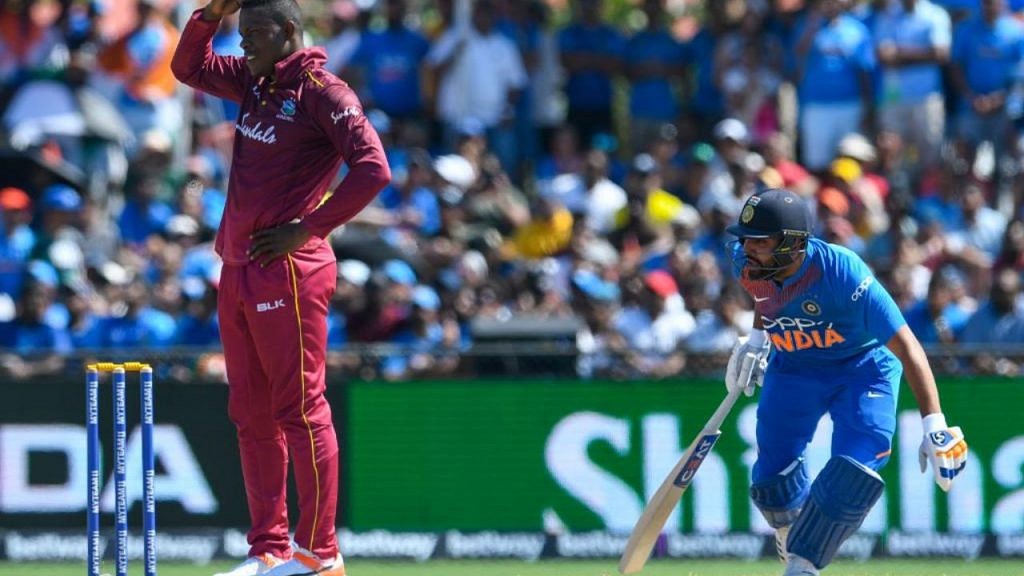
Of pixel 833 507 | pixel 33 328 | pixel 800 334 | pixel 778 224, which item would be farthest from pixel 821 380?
pixel 33 328

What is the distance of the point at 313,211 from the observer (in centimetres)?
738

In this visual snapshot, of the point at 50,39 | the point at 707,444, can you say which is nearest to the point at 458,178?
the point at 50,39

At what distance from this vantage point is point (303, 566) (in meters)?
7.45

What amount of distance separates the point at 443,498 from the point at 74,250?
4032mm

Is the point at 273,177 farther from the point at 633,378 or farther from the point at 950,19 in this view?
the point at 950,19

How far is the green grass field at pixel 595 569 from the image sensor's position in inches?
386

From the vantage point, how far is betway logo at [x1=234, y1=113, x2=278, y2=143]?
24.5ft

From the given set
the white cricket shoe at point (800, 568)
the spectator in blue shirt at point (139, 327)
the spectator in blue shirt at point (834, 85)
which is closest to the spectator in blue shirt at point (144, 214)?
the spectator in blue shirt at point (139, 327)

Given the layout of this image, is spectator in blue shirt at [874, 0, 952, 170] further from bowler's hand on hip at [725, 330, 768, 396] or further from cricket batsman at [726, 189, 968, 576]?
cricket batsman at [726, 189, 968, 576]

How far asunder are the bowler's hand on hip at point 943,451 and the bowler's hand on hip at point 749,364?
1014 millimetres

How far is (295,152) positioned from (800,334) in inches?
91.9

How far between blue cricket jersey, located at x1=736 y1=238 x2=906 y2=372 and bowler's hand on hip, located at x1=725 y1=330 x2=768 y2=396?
12.6 inches

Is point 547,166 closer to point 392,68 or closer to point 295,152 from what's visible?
point 392,68

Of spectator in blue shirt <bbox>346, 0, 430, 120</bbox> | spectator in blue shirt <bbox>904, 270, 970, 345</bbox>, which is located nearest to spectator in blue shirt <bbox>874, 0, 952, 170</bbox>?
spectator in blue shirt <bbox>904, 270, 970, 345</bbox>
